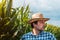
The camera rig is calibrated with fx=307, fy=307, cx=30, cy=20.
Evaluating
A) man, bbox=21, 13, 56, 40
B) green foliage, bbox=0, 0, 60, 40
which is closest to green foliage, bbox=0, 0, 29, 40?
green foliage, bbox=0, 0, 60, 40

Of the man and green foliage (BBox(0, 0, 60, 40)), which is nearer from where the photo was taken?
the man

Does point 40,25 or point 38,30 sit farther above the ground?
point 40,25

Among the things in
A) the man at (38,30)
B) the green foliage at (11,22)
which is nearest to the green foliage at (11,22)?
the green foliage at (11,22)

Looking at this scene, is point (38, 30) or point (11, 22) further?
point (11, 22)

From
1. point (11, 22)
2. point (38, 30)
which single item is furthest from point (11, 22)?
point (38, 30)

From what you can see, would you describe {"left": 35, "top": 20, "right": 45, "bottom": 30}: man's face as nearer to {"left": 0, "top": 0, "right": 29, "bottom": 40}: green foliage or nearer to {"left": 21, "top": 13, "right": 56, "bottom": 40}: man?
{"left": 21, "top": 13, "right": 56, "bottom": 40}: man

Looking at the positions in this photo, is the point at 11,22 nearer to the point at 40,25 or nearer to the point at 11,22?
the point at 11,22

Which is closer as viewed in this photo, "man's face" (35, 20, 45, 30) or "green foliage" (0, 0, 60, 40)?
"man's face" (35, 20, 45, 30)

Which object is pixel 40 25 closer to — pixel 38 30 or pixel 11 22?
pixel 38 30

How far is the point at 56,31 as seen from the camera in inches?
478

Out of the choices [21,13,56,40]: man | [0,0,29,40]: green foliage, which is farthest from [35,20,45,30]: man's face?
[0,0,29,40]: green foliage

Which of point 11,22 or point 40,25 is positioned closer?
point 40,25

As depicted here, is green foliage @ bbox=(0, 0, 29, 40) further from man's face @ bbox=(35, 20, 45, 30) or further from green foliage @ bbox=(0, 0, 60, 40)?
man's face @ bbox=(35, 20, 45, 30)

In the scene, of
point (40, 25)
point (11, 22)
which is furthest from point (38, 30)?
point (11, 22)
